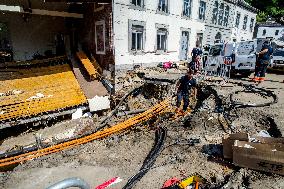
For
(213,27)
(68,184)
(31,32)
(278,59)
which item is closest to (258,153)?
(68,184)

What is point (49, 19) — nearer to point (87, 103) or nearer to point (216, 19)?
point (87, 103)

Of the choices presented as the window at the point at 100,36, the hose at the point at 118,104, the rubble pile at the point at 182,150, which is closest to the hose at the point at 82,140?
the rubble pile at the point at 182,150

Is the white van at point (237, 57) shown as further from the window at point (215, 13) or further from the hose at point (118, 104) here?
the window at point (215, 13)

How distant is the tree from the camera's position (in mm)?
38031

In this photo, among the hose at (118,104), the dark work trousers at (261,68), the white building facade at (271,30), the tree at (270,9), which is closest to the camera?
the hose at (118,104)

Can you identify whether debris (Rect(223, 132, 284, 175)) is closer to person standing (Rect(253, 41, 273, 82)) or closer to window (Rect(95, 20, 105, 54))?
person standing (Rect(253, 41, 273, 82))

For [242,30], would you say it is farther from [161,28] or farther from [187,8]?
[161,28]

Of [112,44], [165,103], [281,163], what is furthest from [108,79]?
[281,163]

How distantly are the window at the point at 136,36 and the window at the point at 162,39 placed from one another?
72.3 inches

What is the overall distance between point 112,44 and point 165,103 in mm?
5366

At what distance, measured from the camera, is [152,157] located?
661 cm

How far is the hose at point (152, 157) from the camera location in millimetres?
5699

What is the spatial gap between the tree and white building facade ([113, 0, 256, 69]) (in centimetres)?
1812

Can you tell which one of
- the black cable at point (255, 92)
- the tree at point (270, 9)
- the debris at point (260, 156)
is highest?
the tree at point (270, 9)
